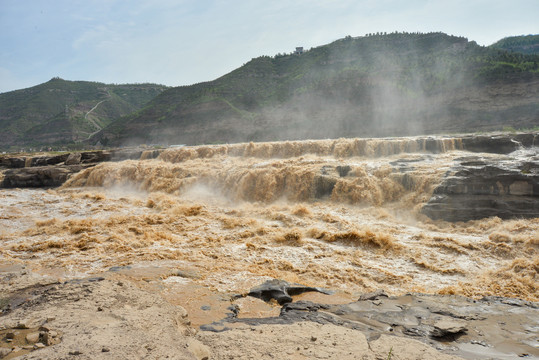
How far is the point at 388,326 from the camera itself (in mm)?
3898

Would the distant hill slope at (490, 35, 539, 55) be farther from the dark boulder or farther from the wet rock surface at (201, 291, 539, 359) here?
the wet rock surface at (201, 291, 539, 359)

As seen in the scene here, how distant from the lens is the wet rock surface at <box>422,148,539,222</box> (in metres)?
9.43

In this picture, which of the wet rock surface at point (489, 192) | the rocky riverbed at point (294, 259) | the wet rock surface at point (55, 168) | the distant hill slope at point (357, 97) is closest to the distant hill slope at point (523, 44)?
the distant hill slope at point (357, 97)

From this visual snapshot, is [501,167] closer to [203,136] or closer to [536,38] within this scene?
[203,136]

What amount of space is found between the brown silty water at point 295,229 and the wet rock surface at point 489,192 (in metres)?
0.38

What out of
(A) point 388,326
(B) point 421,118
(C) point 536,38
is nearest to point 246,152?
(A) point 388,326

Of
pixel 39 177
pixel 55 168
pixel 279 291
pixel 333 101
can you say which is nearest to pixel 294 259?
pixel 279 291

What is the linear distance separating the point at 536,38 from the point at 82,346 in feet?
256

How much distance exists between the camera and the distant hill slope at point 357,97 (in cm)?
2669

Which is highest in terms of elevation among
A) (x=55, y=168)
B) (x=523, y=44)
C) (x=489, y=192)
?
(x=523, y=44)

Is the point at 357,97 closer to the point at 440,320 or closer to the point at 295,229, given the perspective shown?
the point at 295,229

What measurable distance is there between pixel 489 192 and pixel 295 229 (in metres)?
6.14

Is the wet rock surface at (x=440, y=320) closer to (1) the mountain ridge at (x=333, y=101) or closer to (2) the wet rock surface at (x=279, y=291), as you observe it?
(2) the wet rock surface at (x=279, y=291)

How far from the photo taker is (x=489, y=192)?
9.79m
